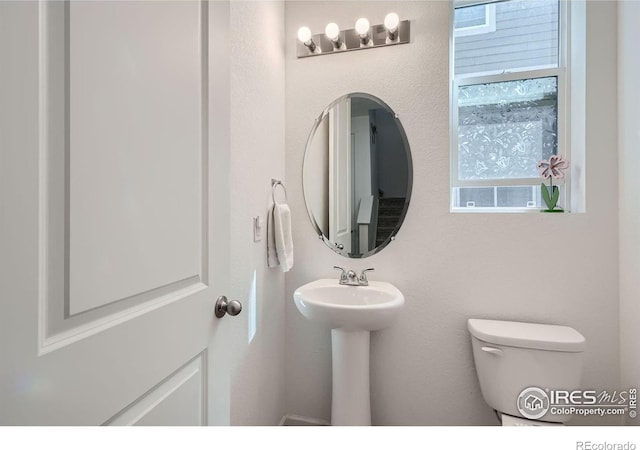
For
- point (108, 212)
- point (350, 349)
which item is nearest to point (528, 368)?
point (350, 349)

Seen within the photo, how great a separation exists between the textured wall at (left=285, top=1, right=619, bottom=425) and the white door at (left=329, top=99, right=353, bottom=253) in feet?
0.31

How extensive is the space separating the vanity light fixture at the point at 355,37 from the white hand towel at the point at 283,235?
867mm

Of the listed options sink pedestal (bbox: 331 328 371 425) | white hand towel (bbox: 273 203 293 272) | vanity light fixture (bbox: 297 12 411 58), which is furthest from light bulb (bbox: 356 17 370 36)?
sink pedestal (bbox: 331 328 371 425)

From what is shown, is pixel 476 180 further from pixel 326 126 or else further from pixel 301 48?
pixel 301 48

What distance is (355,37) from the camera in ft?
5.42

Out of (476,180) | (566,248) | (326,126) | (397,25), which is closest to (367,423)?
(566,248)

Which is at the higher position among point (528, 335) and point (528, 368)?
point (528, 335)

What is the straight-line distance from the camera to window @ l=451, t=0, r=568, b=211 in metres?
1.58

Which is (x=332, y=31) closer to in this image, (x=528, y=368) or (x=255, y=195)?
(x=255, y=195)

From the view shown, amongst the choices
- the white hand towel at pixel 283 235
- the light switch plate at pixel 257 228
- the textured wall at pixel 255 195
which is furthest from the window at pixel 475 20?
the light switch plate at pixel 257 228

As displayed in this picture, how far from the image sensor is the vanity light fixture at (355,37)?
5.22 ft

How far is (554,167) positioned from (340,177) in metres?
1.01

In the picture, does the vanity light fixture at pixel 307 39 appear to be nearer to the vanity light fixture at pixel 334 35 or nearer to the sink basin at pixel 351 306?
the vanity light fixture at pixel 334 35

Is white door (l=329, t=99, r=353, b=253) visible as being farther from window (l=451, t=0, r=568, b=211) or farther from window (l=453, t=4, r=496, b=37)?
window (l=453, t=4, r=496, b=37)
